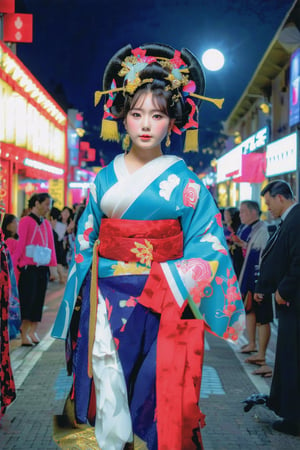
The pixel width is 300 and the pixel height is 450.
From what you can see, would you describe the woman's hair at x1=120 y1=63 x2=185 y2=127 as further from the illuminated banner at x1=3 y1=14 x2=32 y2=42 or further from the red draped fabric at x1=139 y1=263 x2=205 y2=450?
the illuminated banner at x1=3 y1=14 x2=32 y2=42

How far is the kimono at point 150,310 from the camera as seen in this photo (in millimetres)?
3240

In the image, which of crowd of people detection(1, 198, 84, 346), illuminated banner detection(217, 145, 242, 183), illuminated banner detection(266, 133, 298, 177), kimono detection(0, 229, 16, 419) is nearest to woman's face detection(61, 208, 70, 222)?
illuminated banner detection(217, 145, 242, 183)

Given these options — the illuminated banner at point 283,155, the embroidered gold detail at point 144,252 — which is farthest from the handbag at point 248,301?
the embroidered gold detail at point 144,252

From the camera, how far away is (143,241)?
3.35m

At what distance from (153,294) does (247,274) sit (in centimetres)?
404

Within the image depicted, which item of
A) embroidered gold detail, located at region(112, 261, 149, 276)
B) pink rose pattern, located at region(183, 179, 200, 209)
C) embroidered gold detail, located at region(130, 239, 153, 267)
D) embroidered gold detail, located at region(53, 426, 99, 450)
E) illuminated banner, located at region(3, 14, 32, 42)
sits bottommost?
embroidered gold detail, located at region(53, 426, 99, 450)

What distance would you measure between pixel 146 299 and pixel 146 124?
107cm

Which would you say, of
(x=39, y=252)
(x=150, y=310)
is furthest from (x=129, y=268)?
(x=39, y=252)

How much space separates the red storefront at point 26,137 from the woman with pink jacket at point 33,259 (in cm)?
356

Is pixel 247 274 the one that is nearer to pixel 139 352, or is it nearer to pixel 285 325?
pixel 285 325

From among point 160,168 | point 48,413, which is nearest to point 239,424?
point 48,413

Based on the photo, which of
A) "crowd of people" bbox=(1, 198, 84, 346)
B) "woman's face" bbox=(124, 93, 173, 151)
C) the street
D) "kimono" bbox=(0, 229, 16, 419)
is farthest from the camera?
"crowd of people" bbox=(1, 198, 84, 346)

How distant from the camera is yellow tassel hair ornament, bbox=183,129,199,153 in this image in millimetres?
3924

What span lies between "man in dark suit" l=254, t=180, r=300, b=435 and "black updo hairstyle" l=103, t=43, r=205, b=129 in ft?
4.52
